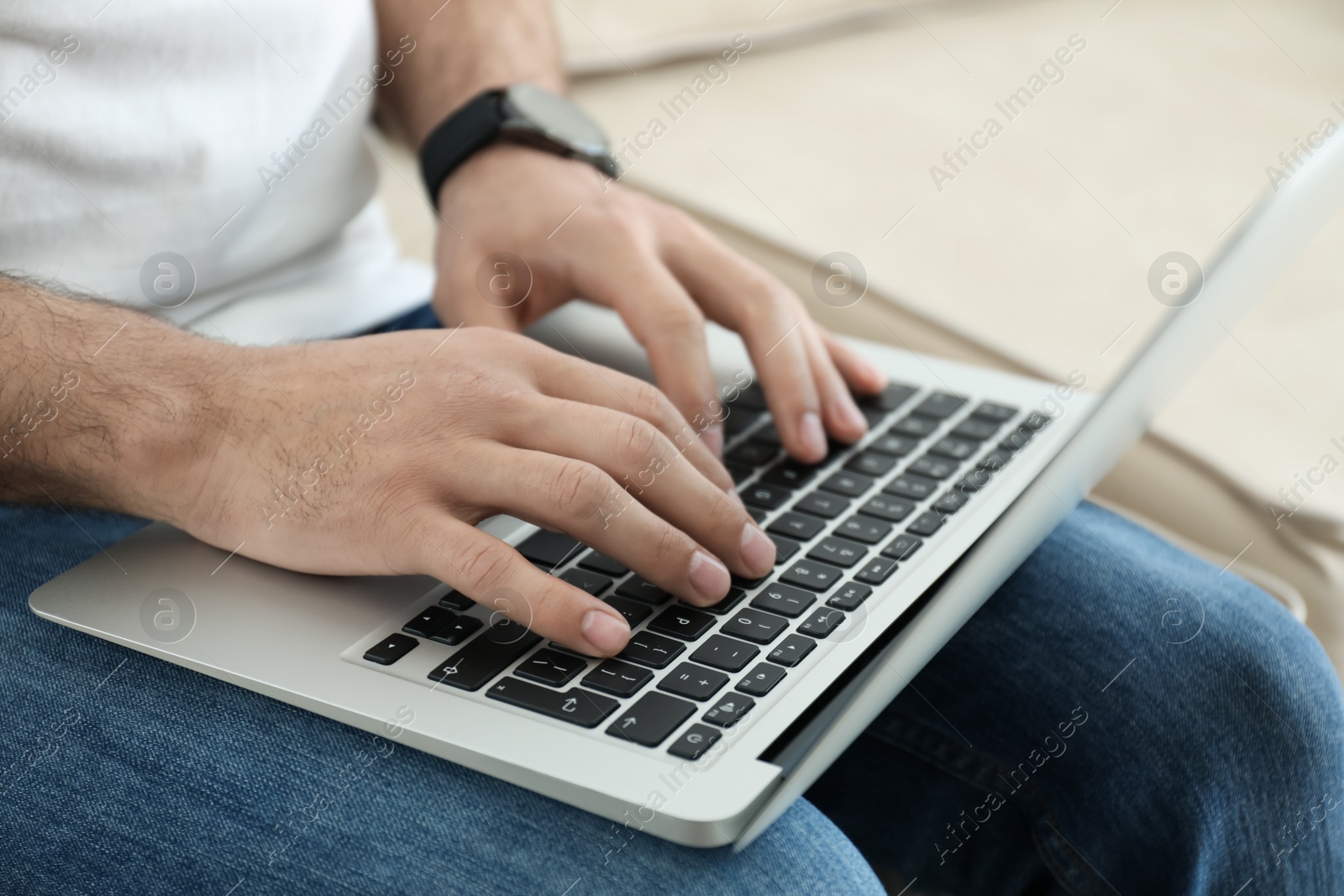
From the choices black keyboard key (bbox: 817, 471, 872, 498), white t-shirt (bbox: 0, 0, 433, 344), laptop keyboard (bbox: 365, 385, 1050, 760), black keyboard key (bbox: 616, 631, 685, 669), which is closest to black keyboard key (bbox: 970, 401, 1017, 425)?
laptop keyboard (bbox: 365, 385, 1050, 760)

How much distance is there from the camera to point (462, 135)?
0.86 meters

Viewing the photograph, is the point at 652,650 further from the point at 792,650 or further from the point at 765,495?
the point at 765,495

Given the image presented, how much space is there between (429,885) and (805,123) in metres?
1.10

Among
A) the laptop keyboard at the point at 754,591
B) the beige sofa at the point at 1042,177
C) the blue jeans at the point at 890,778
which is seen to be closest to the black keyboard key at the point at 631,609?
the laptop keyboard at the point at 754,591

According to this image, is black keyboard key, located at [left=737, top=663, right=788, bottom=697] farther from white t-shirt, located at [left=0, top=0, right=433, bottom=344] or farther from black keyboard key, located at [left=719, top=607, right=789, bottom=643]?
white t-shirt, located at [left=0, top=0, right=433, bottom=344]

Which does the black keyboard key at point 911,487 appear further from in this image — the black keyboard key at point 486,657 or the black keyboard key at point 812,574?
the black keyboard key at point 486,657

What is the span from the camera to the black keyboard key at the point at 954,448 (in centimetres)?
70

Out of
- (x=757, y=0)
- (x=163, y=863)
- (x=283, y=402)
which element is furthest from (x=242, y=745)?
(x=757, y=0)

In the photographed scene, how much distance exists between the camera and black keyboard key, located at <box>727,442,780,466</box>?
705mm

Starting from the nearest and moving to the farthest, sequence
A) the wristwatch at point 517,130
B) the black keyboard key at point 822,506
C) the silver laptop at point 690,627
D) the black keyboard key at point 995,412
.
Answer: the silver laptop at point 690,627
the black keyboard key at point 822,506
the black keyboard key at point 995,412
the wristwatch at point 517,130

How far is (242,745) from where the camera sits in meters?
0.51

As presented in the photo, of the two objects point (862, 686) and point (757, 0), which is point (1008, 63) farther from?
point (862, 686)

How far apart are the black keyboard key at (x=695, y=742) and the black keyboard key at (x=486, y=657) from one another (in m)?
0.10

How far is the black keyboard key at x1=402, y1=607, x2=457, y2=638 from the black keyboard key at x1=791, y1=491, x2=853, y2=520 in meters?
0.22
